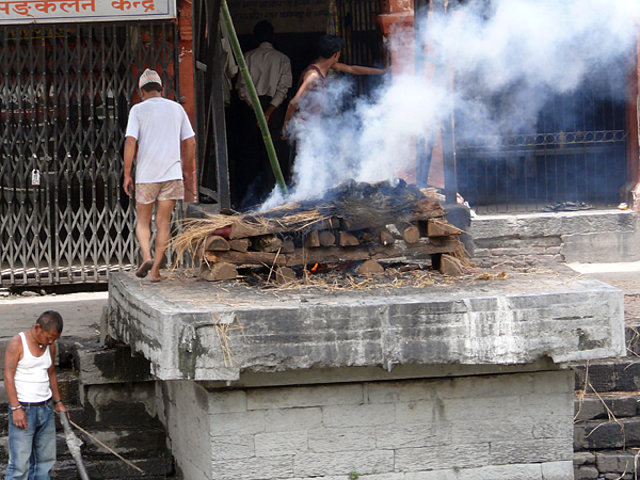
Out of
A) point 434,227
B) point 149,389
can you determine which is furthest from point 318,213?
point 149,389

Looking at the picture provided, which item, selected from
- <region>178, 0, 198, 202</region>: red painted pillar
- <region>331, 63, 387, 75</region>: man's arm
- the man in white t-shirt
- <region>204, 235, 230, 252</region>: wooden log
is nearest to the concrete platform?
<region>204, 235, 230, 252</region>: wooden log

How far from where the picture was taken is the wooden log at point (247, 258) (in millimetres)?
6418

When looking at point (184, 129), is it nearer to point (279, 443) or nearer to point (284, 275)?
point (284, 275)

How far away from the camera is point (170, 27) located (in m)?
10.1

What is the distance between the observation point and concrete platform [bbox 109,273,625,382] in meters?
5.39

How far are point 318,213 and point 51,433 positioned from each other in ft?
7.64

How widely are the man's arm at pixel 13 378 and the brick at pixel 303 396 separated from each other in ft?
5.03

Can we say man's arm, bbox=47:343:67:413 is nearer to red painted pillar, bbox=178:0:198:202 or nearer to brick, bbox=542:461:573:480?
brick, bbox=542:461:573:480

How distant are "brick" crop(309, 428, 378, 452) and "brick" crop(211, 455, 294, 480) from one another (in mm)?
191

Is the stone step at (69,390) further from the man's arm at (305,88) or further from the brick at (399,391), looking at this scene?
the man's arm at (305,88)

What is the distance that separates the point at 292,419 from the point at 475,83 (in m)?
6.33

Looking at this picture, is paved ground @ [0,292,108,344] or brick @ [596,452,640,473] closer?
brick @ [596,452,640,473]

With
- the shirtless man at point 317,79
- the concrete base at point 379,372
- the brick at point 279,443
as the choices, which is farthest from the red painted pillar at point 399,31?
the brick at point 279,443

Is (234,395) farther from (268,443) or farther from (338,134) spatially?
(338,134)
